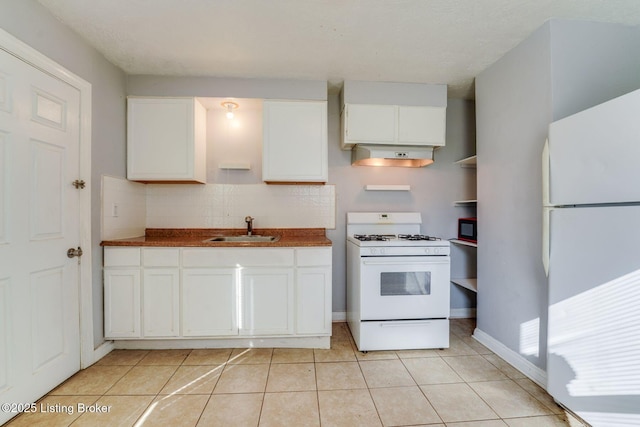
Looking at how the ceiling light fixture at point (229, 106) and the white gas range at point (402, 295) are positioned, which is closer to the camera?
the white gas range at point (402, 295)

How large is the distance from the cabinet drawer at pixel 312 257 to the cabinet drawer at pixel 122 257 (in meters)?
1.31

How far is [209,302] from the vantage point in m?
2.18

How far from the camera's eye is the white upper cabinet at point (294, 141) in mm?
2447

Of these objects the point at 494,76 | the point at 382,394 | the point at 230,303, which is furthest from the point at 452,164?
the point at 230,303

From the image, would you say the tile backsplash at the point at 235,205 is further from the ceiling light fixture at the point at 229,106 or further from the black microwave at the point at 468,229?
the black microwave at the point at 468,229

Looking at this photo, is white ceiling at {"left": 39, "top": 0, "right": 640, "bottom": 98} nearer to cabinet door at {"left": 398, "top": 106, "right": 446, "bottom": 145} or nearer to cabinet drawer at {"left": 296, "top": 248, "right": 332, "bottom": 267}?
cabinet door at {"left": 398, "top": 106, "right": 446, "bottom": 145}

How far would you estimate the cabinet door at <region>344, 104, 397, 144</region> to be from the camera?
2.49 metres

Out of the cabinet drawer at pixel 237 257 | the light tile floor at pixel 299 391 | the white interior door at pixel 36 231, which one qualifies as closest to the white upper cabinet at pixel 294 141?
the cabinet drawer at pixel 237 257

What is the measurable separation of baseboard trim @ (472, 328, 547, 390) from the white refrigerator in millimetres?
399

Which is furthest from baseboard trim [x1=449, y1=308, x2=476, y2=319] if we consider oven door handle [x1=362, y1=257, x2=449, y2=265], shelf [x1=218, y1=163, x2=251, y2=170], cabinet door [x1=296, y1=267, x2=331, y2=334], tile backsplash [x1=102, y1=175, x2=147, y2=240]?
tile backsplash [x1=102, y1=175, x2=147, y2=240]

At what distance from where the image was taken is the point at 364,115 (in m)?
2.49

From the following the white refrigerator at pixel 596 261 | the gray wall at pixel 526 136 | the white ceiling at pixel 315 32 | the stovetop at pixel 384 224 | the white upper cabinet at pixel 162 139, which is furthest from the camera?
the stovetop at pixel 384 224

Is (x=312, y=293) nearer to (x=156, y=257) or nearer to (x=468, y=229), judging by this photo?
(x=156, y=257)

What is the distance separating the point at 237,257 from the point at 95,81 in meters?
1.74
